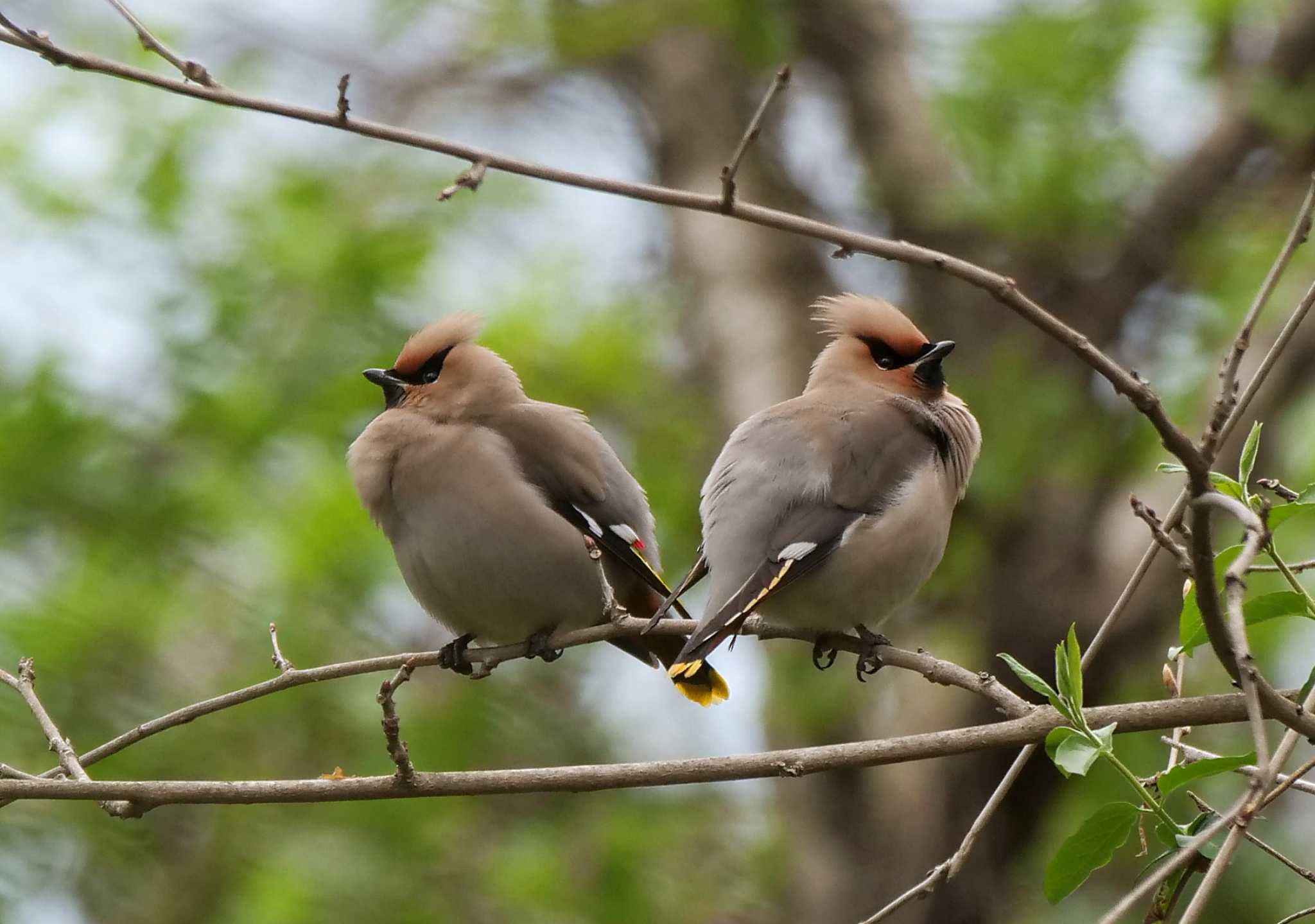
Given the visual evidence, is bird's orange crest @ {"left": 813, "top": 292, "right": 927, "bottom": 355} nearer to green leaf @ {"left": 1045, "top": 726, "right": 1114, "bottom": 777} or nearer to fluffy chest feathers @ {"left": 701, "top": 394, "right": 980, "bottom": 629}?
fluffy chest feathers @ {"left": 701, "top": 394, "right": 980, "bottom": 629}

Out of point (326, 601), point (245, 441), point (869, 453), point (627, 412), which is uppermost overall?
point (627, 412)

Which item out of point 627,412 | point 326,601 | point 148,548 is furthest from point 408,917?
point 627,412

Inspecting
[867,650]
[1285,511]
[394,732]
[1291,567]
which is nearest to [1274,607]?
[1291,567]

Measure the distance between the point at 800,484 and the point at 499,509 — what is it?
870mm

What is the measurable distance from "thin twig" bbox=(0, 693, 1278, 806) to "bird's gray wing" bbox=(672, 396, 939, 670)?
3.92 ft

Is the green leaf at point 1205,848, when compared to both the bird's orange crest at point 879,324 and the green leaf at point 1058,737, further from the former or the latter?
the bird's orange crest at point 879,324

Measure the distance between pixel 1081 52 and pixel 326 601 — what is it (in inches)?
200

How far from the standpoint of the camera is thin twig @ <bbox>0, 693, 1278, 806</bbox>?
2.88 meters

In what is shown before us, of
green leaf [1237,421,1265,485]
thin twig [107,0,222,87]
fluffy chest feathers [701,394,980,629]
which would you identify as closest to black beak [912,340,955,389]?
fluffy chest feathers [701,394,980,629]

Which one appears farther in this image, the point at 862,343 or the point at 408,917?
the point at 408,917

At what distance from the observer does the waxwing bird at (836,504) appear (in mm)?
4348

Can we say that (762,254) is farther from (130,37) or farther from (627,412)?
(130,37)

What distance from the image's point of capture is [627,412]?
34.8 ft

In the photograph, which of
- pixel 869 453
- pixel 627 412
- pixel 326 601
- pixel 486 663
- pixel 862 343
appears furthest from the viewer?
pixel 627 412
